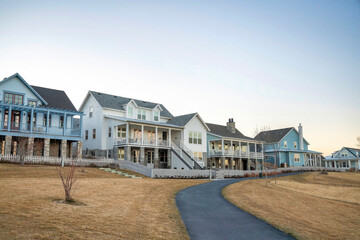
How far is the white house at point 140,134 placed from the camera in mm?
39656

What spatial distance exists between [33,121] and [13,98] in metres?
3.73

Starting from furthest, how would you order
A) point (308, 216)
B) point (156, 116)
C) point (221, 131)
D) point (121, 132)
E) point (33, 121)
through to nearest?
point (221, 131), point (156, 116), point (121, 132), point (33, 121), point (308, 216)

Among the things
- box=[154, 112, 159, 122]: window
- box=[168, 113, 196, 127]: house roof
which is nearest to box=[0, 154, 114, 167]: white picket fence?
box=[154, 112, 159, 122]: window

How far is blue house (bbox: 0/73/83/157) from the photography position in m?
34.0

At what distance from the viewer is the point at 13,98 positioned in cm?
3566

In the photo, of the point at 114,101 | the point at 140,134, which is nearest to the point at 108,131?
the point at 140,134

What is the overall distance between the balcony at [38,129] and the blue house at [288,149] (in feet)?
121

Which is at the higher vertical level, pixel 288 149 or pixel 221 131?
pixel 221 131

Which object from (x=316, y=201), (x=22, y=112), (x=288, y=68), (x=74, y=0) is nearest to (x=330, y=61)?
(x=288, y=68)

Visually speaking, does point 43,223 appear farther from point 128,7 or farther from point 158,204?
point 128,7

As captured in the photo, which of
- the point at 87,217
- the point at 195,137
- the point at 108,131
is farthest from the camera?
the point at 195,137

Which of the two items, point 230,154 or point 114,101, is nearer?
point 114,101

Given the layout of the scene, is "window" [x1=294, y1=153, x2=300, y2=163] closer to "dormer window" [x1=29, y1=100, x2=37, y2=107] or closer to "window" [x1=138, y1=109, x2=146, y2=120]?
"window" [x1=138, y1=109, x2=146, y2=120]

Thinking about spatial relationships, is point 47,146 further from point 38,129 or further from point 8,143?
point 8,143
